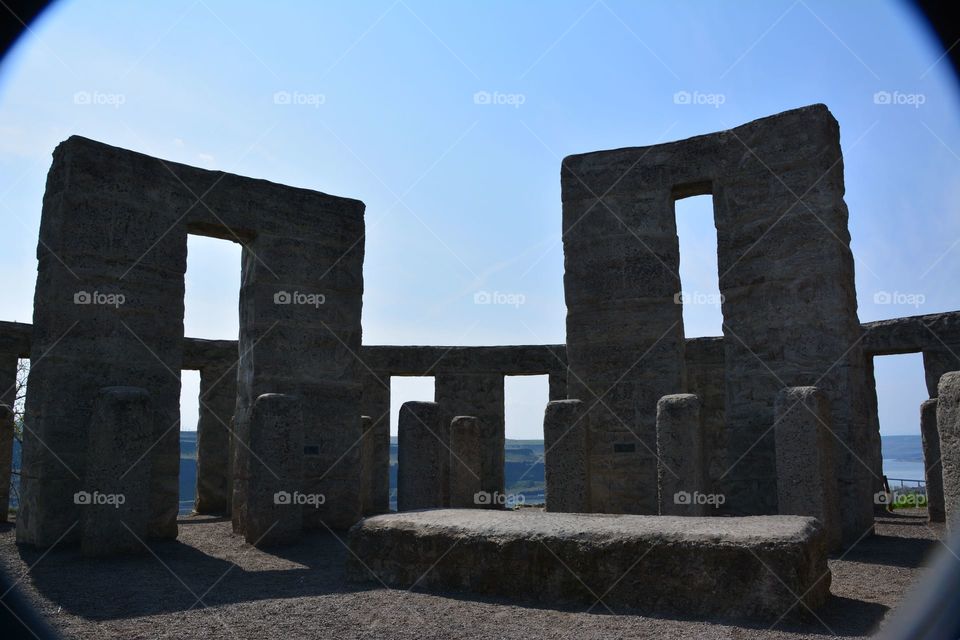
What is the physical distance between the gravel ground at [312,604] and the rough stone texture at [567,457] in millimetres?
2331

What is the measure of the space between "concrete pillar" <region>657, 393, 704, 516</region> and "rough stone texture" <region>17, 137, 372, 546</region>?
4418 mm

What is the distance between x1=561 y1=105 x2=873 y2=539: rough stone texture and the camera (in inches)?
318

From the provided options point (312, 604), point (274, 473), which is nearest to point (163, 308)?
point (274, 473)

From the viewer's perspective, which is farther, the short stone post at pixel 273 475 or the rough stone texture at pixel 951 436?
the short stone post at pixel 273 475

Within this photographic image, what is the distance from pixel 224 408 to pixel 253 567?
8100 millimetres

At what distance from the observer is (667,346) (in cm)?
942

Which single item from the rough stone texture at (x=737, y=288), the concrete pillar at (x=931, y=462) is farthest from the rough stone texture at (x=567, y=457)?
the concrete pillar at (x=931, y=462)

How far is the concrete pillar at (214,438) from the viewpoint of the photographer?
13.6m

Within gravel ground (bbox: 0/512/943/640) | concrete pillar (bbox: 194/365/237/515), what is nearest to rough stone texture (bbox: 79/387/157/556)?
gravel ground (bbox: 0/512/943/640)

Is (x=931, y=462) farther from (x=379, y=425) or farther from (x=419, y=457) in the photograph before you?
(x=379, y=425)

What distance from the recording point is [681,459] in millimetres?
7195

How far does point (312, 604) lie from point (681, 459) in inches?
150

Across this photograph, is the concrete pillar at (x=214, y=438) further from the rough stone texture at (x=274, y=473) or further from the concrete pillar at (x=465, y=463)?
the rough stone texture at (x=274, y=473)

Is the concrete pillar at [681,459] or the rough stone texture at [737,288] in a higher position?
the rough stone texture at [737,288]
